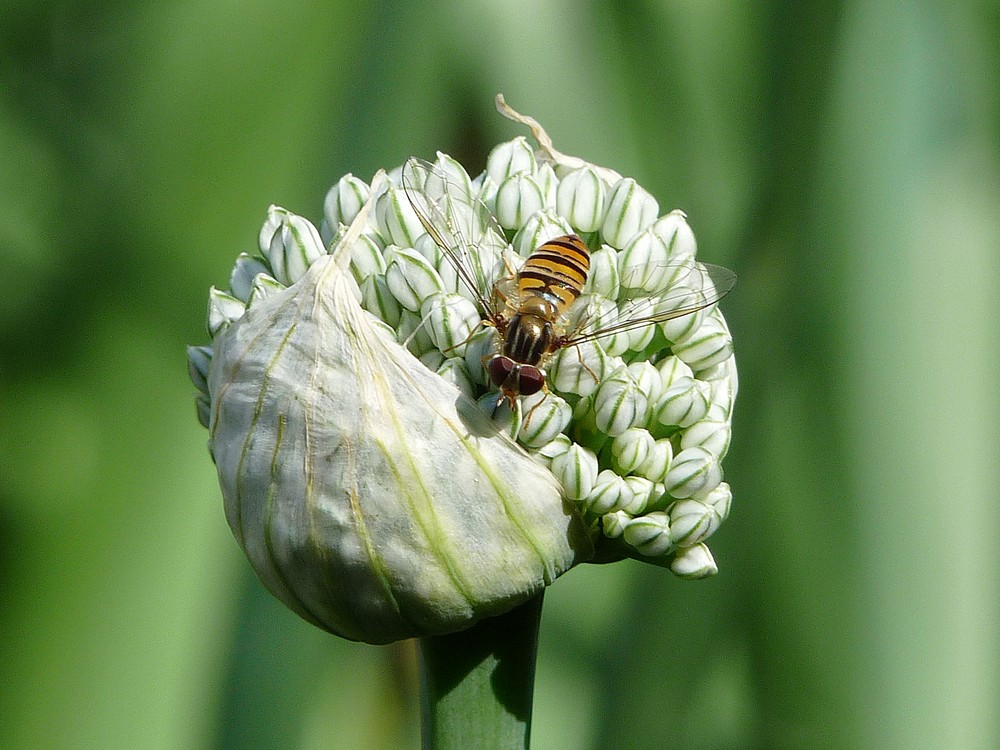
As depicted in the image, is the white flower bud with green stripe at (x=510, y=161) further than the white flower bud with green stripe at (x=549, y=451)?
Yes

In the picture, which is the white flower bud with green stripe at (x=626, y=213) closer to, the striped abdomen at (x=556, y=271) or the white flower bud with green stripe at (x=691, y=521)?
the striped abdomen at (x=556, y=271)

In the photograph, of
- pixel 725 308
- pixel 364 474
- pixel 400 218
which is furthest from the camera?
pixel 725 308

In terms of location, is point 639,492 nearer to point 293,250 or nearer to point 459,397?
point 459,397

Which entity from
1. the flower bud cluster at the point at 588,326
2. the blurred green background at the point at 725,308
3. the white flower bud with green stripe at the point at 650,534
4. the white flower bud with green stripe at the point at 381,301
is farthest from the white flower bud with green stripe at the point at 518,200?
the blurred green background at the point at 725,308

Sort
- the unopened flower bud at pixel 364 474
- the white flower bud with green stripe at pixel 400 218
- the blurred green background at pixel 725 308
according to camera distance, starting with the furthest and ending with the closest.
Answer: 1. the blurred green background at pixel 725 308
2. the white flower bud with green stripe at pixel 400 218
3. the unopened flower bud at pixel 364 474

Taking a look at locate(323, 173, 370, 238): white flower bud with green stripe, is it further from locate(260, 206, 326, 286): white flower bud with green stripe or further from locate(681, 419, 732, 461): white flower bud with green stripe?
locate(681, 419, 732, 461): white flower bud with green stripe

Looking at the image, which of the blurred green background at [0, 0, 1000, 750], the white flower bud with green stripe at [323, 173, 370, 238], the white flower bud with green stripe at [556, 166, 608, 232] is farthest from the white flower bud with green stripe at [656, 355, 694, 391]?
the blurred green background at [0, 0, 1000, 750]

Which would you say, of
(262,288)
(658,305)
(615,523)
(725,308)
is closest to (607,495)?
(615,523)
